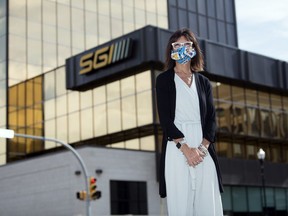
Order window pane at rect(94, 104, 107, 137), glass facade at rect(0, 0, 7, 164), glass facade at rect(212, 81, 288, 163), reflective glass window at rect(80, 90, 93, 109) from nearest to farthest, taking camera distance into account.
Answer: window pane at rect(94, 104, 107, 137) → glass facade at rect(212, 81, 288, 163) → reflective glass window at rect(80, 90, 93, 109) → glass facade at rect(0, 0, 7, 164)

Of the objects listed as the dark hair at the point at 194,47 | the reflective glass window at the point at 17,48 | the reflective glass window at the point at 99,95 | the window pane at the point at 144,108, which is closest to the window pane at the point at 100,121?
the reflective glass window at the point at 99,95

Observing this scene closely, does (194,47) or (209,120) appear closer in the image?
(209,120)

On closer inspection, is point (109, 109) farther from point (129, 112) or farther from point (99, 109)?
point (129, 112)

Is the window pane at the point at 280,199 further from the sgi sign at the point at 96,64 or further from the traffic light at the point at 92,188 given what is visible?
the traffic light at the point at 92,188

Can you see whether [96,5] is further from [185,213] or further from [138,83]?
[185,213]

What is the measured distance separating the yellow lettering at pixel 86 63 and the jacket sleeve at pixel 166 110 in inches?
1483

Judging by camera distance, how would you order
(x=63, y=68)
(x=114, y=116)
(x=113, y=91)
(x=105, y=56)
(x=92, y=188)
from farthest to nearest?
(x=63, y=68) < (x=113, y=91) < (x=114, y=116) < (x=105, y=56) < (x=92, y=188)

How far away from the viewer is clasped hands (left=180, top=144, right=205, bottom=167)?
642 cm

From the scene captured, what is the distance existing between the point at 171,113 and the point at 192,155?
0.53 meters

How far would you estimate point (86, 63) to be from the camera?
147ft

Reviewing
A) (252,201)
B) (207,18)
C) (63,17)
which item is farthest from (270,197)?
(207,18)

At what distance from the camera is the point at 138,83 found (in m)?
42.0

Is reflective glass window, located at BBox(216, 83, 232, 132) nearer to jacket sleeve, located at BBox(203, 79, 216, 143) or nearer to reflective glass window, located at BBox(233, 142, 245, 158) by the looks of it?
reflective glass window, located at BBox(233, 142, 245, 158)

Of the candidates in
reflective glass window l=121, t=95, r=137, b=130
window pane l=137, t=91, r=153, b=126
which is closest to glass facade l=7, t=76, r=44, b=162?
reflective glass window l=121, t=95, r=137, b=130
